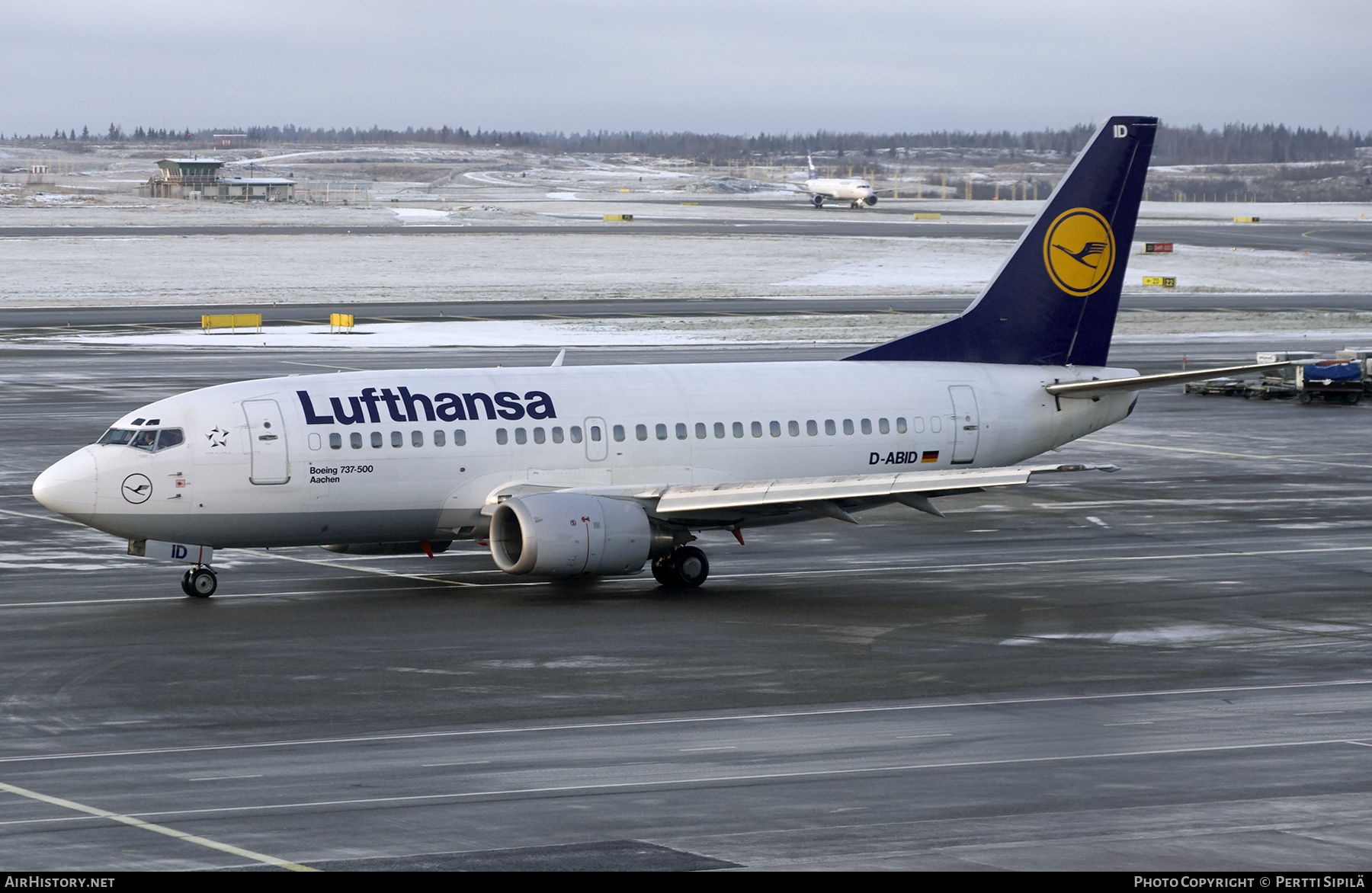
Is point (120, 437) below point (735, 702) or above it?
above

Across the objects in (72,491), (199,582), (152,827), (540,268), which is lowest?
(199,582)

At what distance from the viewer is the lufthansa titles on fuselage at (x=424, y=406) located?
32.6 meters

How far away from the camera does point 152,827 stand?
17.9 meters

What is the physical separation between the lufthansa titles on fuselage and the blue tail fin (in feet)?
27.3

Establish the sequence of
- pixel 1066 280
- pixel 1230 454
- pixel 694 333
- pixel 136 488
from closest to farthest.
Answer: pixel 136 488 < pixel 1066 280 < pixel 1230 454 < pixel 694 333

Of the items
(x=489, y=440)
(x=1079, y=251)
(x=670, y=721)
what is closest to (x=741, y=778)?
(x=670, y=721)

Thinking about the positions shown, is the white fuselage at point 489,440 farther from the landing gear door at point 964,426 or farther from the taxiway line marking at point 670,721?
the taxiway line marking at point 670,721

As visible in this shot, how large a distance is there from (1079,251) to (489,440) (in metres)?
14.7

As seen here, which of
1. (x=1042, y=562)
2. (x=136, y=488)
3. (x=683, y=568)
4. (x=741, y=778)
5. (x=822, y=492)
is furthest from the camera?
(x=1042, y=562)

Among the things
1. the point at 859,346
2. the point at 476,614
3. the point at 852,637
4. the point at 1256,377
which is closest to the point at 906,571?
the point at 852,637

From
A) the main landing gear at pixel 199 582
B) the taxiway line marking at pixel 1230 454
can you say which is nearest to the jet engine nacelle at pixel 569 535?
the main landing gear at pixel 199 582

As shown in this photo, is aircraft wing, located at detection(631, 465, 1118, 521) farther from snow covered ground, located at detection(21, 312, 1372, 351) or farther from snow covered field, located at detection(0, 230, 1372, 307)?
snow covered field, located at detection(0, 230, 1372, 307)

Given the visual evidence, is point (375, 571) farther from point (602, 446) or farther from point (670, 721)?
point (670, 721)

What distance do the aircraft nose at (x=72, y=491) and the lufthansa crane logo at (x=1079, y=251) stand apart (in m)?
21.1
